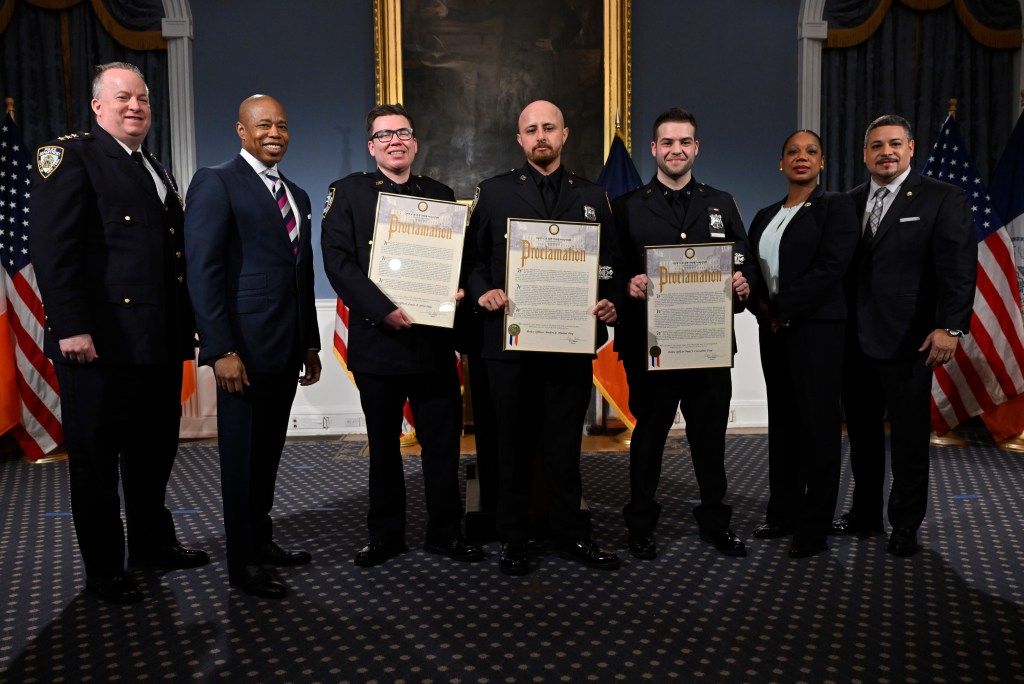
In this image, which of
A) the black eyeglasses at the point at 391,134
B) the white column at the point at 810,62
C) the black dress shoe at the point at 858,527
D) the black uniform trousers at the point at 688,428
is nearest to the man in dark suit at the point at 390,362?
the black eyeglasses at the point at 391,134

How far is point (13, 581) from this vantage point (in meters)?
2.95

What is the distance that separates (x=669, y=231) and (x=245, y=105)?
1.51 m

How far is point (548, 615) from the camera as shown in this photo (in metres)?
2.62

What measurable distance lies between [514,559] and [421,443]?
54 cm

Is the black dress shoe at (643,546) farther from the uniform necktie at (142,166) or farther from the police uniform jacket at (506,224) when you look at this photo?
the uniform necktie at (142,166)

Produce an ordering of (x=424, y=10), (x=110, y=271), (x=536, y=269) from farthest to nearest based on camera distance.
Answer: (x=424, y=10), (x=536, y=269), (x=110, y=271)

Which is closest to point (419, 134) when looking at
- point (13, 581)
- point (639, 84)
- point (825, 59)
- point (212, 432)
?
point (639, 84)

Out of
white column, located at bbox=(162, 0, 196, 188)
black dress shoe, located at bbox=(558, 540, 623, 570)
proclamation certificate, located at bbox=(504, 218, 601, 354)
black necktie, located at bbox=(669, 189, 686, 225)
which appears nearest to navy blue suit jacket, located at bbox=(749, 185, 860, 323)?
black necktie, located at bbox=(669, 189, 686, 225)

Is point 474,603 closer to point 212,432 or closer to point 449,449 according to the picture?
point 449,449

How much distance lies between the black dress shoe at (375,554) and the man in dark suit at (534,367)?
1.39 feet

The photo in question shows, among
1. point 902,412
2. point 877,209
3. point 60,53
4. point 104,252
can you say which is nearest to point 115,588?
point 104,252

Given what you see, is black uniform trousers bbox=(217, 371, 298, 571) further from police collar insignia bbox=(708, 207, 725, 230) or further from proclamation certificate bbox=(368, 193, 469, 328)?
police collar insignia bbox=(708, 207, 725, 230)

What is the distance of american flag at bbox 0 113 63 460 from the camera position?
195 inches

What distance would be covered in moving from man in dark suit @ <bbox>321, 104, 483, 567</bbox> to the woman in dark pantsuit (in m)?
1.23
